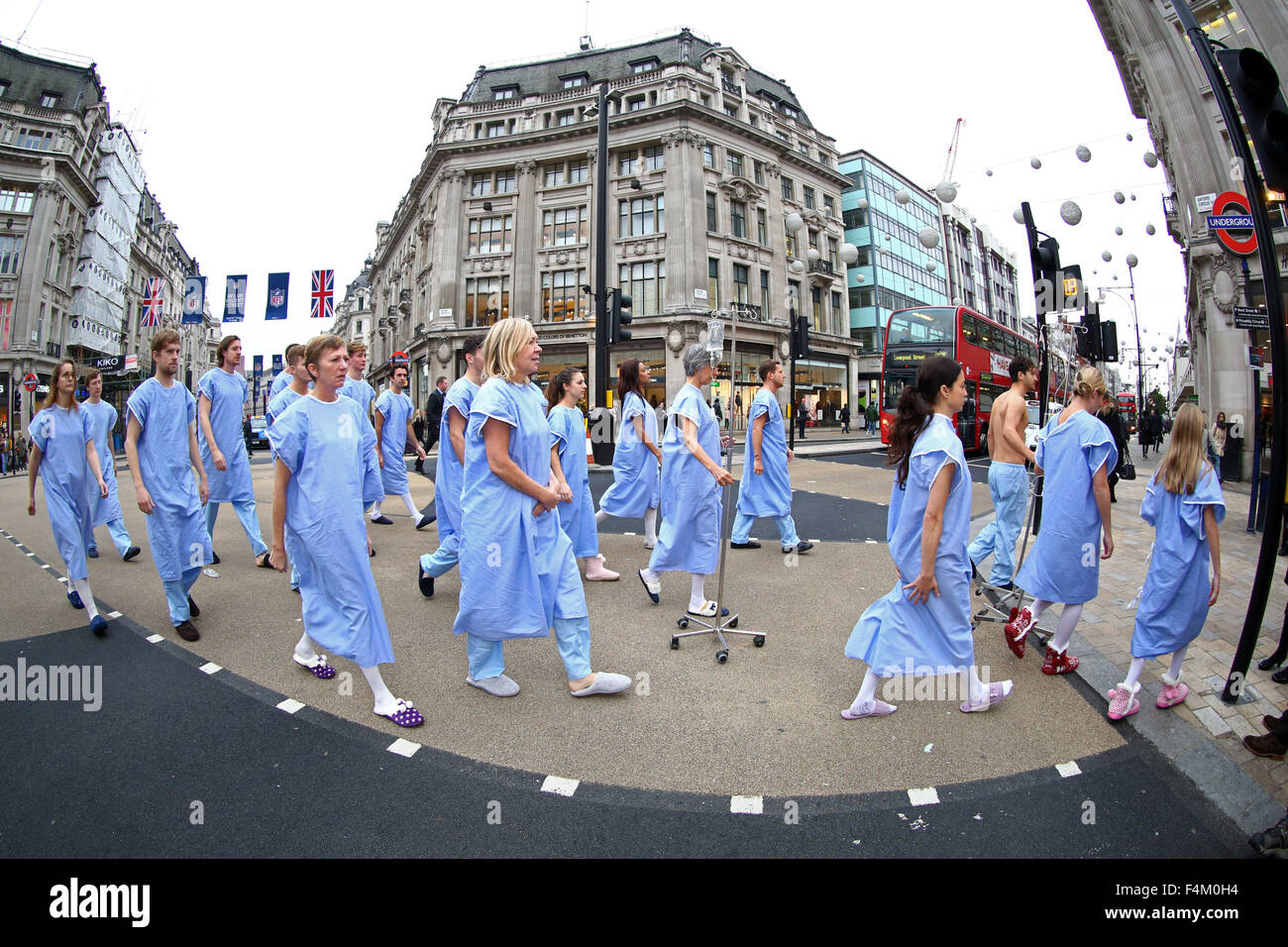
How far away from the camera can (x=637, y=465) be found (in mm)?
6988

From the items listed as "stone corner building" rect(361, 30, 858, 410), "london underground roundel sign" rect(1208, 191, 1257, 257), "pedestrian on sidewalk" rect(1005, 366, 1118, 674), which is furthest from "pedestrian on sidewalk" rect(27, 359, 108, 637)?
"stone corner building" rect(361, 30, 858, 410)

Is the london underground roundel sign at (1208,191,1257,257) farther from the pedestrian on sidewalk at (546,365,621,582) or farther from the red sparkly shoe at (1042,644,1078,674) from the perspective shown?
the pedestrian on sidewalk at (546,365,621,582)

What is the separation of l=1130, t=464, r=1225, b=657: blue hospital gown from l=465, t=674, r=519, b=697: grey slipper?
3161 millimetres

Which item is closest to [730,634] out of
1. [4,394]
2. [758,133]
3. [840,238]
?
[758,133]

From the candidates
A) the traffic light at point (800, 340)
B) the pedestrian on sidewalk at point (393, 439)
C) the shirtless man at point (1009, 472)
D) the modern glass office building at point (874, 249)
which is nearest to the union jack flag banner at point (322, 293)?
the pedestrian on sidewalk at point (393, 439)

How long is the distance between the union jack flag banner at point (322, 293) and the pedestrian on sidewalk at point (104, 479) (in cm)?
1191

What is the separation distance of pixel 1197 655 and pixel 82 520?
760 centimetres

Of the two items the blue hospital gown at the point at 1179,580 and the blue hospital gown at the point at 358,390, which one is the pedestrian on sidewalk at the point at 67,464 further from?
the blue hospital gown at the point at 1179,580

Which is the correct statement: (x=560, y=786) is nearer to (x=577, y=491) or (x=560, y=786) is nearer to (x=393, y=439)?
(x=577, y=491)

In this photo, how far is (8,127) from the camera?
4219 cm

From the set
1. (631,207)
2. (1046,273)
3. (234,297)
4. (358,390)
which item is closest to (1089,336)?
(1046,273)

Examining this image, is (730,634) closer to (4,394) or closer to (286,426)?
(286,426)

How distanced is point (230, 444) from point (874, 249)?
54172mm

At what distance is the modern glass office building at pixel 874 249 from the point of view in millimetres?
52938
